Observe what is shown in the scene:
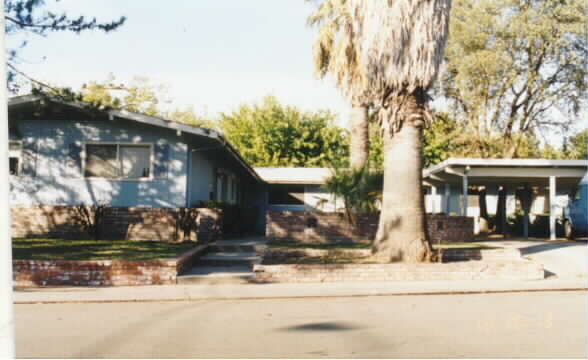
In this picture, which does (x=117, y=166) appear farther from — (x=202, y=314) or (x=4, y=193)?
(x=4, y=193)

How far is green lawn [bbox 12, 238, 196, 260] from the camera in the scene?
12.4 m

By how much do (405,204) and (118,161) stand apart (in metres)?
9.06

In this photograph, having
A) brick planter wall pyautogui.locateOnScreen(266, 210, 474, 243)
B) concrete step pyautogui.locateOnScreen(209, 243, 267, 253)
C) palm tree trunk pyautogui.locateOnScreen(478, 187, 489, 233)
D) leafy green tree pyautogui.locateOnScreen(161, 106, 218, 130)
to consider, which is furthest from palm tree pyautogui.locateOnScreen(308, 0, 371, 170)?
leafy green tree pyautogui.locateOnScreen(161, 106, 218, 130)

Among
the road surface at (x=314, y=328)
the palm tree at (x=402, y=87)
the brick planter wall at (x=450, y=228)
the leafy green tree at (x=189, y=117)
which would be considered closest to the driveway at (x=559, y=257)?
the brick planter wall at (x=450, y=228)

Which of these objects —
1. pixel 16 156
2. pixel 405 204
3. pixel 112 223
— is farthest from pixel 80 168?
pixel 405 204

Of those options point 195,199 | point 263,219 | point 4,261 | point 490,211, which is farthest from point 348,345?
point 490,211

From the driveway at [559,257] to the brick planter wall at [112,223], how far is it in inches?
354

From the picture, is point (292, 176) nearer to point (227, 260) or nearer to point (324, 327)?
point (227, 260)

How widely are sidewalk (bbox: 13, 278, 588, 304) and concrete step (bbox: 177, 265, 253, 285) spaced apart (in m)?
0.39

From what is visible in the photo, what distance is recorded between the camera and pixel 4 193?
8.92 ft

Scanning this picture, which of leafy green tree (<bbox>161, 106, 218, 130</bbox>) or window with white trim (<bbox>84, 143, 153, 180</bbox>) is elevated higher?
leafy green tree (<bbox>161, 106, 218, 130</bbox>)

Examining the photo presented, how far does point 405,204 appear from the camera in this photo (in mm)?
12312

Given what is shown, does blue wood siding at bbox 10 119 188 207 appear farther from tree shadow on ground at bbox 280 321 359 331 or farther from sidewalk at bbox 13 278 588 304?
tree shadow on ground at bbox 280 321 359 331

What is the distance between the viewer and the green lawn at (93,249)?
12398 mm
